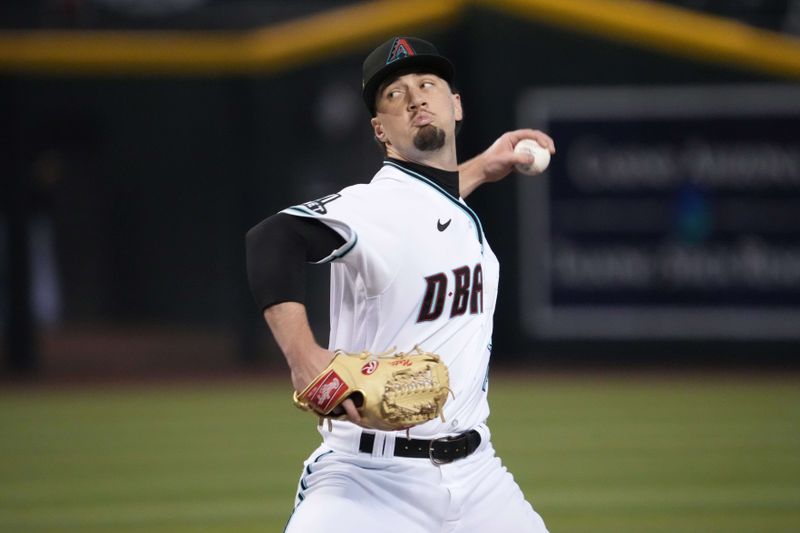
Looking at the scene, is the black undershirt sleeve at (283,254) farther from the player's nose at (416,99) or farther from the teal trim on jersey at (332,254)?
the player's nose at (416,99)

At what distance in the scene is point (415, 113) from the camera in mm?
3506

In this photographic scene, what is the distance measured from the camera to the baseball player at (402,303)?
3.09 metres

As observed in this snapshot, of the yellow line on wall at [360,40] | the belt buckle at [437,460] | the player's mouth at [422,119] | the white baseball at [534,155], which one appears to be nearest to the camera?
the belt buckle at [437,460]

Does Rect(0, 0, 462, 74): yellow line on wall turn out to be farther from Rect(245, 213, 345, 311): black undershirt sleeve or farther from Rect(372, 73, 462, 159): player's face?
Rect(245, 213, 345, 311): black undershirt sleeve

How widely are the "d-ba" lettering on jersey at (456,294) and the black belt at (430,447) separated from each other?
334 millimetres

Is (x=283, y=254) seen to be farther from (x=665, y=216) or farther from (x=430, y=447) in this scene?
(x=665, y=216)

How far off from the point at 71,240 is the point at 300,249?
1810 cm

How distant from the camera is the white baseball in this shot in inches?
157

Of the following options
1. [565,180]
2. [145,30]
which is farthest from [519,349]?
[145,30]

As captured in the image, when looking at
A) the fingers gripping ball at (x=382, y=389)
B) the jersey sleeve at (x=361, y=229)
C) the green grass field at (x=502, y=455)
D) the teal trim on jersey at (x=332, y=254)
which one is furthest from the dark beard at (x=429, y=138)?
the green grass field at (x=502, y=455)

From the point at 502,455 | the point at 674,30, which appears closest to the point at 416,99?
the point at 502,455

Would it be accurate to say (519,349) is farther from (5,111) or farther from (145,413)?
(5,111)

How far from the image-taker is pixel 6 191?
13.5 metres

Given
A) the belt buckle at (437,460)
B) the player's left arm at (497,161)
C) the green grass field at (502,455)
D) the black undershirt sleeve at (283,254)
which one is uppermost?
the player's left arm at (497,161)
